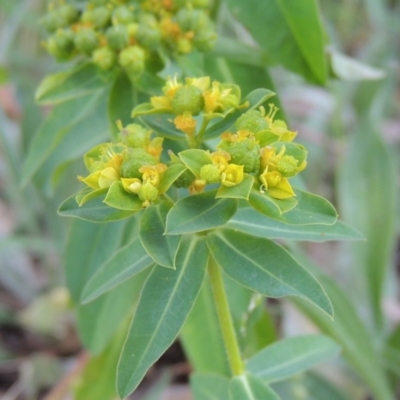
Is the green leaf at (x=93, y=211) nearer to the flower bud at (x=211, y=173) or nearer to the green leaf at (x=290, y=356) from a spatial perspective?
the flower bud at (x=211, y=173)

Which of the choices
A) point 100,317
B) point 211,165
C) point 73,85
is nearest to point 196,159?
point 211,165

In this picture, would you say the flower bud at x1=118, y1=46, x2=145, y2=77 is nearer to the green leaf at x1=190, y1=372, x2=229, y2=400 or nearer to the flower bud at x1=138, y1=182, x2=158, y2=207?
the flower bud at x1=138, y1=182, x2=158, y2=207

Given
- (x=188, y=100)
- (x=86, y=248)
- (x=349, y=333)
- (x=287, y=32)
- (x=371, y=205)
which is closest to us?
(x=188, y=100)

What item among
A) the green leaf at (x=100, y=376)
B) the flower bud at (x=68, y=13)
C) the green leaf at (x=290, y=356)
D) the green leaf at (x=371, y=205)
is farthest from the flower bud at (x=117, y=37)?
the green leaf at (x=371, y=205)

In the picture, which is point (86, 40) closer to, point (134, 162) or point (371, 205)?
point (134, 162)

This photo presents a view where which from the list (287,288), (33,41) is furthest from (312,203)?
(33,41)

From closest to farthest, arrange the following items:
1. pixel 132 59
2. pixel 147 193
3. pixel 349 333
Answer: pixel 147 193, pixel 132 59, pixel 349 333

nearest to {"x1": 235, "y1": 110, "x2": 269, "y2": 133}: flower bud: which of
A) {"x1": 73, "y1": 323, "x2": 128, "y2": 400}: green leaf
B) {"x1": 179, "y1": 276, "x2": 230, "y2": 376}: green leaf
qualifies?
{"x1": 179, "y1": 276, "x2": 230, "y2": 376}: green leaf
